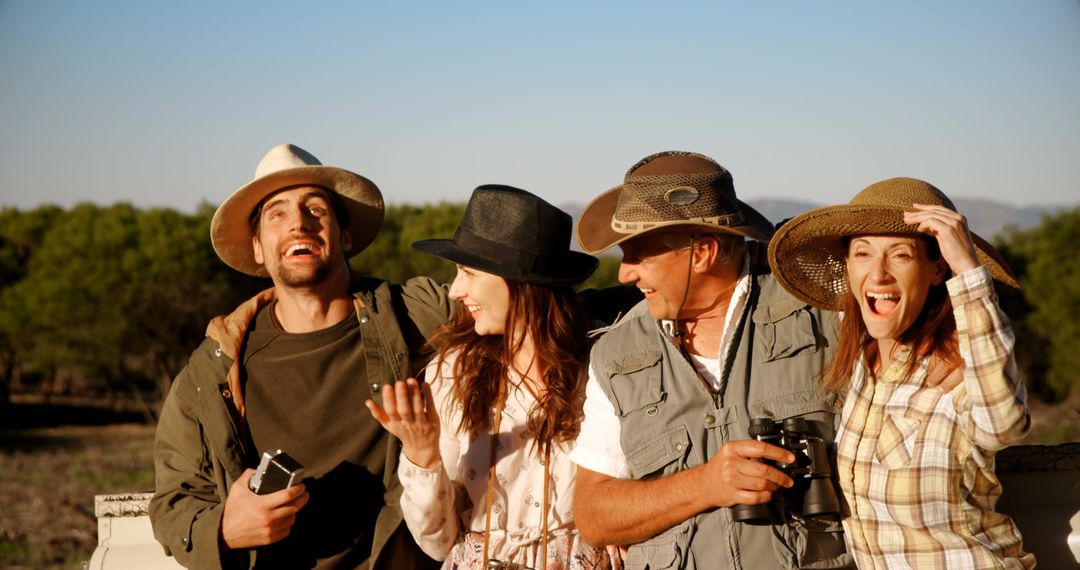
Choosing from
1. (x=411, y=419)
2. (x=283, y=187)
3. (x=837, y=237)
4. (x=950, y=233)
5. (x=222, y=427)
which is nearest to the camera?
(x=950, y=233)

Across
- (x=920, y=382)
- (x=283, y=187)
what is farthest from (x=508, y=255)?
(x=920, y=382)

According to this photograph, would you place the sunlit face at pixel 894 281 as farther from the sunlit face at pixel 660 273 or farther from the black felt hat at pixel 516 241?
the black felt hat at pixel 516 241

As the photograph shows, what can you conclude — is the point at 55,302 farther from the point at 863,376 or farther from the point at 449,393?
the point at 863,376

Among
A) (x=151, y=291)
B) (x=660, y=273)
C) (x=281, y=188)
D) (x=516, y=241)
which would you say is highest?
(x=151, y=291)

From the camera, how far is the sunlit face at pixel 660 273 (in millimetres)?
3266

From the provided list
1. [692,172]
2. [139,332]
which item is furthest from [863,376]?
[139,332]

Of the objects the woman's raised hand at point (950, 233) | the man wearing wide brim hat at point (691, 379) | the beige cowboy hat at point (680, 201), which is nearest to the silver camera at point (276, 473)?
the man wearing wide brim hat at point (691, 379)

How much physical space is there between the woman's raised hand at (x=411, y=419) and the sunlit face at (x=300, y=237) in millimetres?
1059

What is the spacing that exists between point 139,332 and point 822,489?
16483 millimetres

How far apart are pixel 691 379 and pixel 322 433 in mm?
1577

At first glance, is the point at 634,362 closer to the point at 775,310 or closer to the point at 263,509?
the point at 775,310

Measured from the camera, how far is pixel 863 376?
2.97m

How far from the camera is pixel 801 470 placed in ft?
9.45

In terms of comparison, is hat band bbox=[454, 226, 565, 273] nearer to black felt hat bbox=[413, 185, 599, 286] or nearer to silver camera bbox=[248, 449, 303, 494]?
black felt hat bbox=[413, 185, 599, 286]
